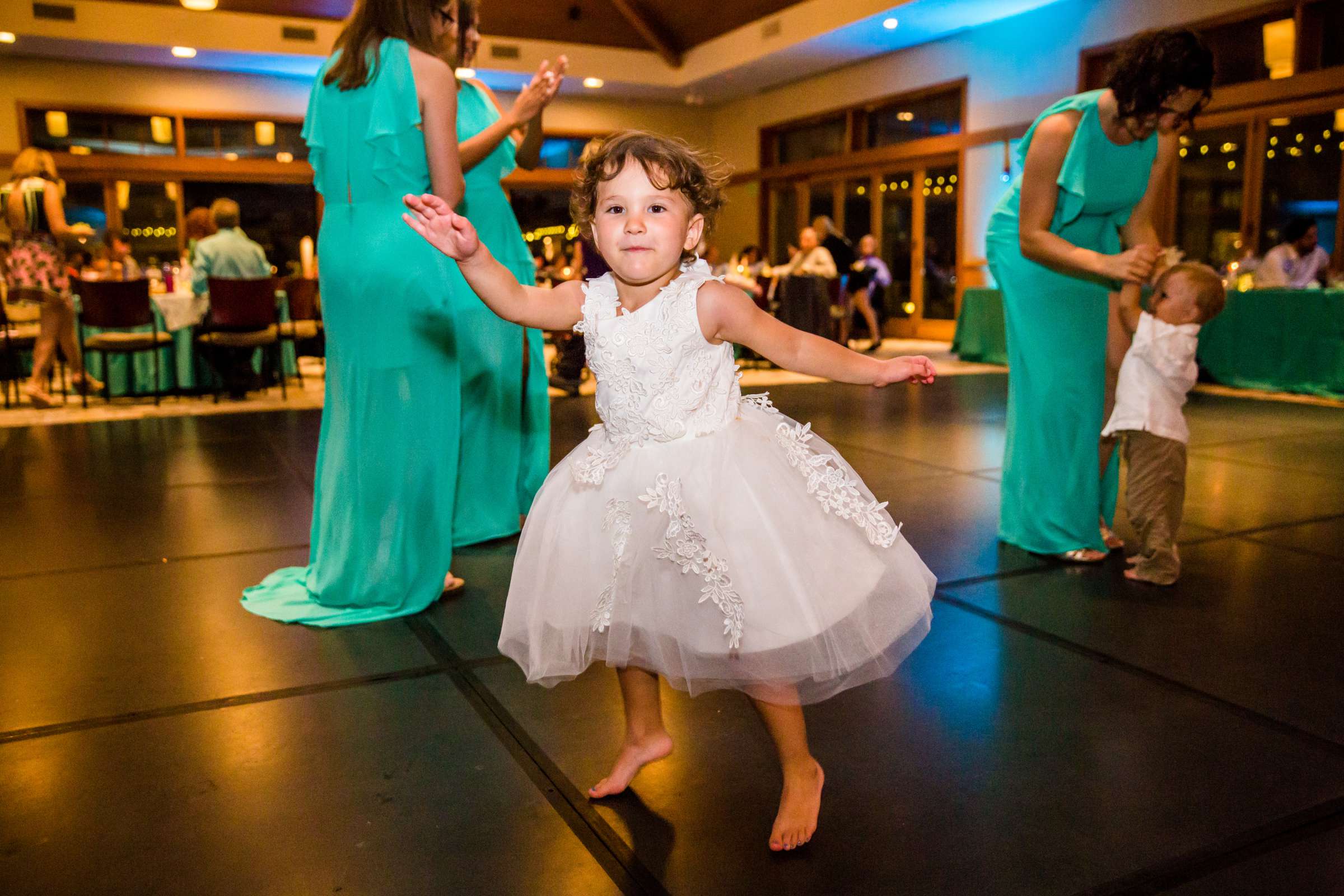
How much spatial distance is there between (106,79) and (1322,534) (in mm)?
15100

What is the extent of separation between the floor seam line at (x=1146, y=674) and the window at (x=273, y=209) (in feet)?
48.5

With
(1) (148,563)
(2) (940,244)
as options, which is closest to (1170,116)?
(1) (148,563)

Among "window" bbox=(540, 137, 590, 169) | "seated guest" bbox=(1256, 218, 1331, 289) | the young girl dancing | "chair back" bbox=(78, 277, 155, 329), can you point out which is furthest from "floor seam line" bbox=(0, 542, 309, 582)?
"window" bbox=(540, 137, 590, 169)

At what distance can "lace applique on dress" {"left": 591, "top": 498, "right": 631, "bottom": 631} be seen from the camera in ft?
5.16

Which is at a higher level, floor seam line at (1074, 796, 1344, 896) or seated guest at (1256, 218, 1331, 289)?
seated guest at (1256, 218, 1331, 289)

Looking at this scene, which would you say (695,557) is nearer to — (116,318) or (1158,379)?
(1158,379)

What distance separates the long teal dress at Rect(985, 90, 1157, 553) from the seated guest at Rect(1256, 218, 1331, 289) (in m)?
6.24

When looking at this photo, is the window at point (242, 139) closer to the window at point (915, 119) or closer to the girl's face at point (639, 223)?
the window at point (915, 119)

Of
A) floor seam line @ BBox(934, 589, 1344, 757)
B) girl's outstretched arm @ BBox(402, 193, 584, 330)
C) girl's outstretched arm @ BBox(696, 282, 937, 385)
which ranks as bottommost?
floor seam line @ BBox(934, 589, 1344, 757)

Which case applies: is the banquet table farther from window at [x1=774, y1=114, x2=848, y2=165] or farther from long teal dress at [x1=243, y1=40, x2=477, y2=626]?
window at [x1=774, y1=114, x2=848, y2=165]

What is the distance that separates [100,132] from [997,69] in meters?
11.7

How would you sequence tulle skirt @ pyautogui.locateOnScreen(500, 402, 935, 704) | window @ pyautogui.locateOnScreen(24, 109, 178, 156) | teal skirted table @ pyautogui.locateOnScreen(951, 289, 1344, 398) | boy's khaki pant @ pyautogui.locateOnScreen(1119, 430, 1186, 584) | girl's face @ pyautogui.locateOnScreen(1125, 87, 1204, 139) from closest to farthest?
1. tulle skirt @ pyautogui.locateOnScreen(500, 402, 935, 704)
2. girl's face @ pyautogui.locateOnScreen(1125, 87, 1204, 139)
3. boy's khaki pant @ pyautogui.locateOnScreen(1119, 430, 1186, 584)
4. teal skirted table @ pyautogui.locateOnScreen(951, 289, 1344, 398)
5. window @ pyautogui.locateOnScreen(24, 109, 178, 156)

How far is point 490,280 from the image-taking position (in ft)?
5.32

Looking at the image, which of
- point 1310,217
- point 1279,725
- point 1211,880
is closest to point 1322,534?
point 1279,725
